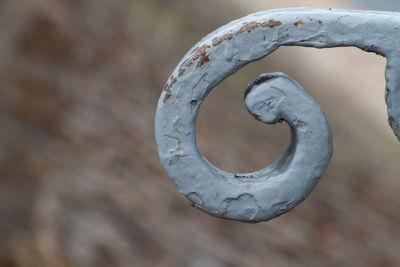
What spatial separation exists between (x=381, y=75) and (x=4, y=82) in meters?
2.60

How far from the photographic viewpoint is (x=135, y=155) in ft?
10.2

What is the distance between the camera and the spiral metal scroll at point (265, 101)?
741mm

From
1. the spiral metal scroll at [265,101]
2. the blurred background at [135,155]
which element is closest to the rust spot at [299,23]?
the spiral metal scroll at [265,101]

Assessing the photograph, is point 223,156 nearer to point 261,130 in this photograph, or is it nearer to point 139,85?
point 261,130

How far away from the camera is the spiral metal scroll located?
2.43 feet

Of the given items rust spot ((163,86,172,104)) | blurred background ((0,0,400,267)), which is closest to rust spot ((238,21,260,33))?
rust spot ((163,86,172,104))

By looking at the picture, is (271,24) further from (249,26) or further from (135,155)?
(135,155)

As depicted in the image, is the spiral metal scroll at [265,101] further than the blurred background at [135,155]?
No

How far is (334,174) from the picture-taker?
3.06 metres

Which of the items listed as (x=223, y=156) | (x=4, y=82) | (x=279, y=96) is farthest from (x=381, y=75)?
(x=279, y=96)

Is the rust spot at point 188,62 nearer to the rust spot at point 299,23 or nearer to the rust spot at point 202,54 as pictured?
the rust spot at point 202,54

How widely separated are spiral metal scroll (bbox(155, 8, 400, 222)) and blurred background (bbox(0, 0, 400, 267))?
1991mm

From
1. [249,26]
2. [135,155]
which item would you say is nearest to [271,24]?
[249,26]

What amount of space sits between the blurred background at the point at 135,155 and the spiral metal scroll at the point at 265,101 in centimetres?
199
